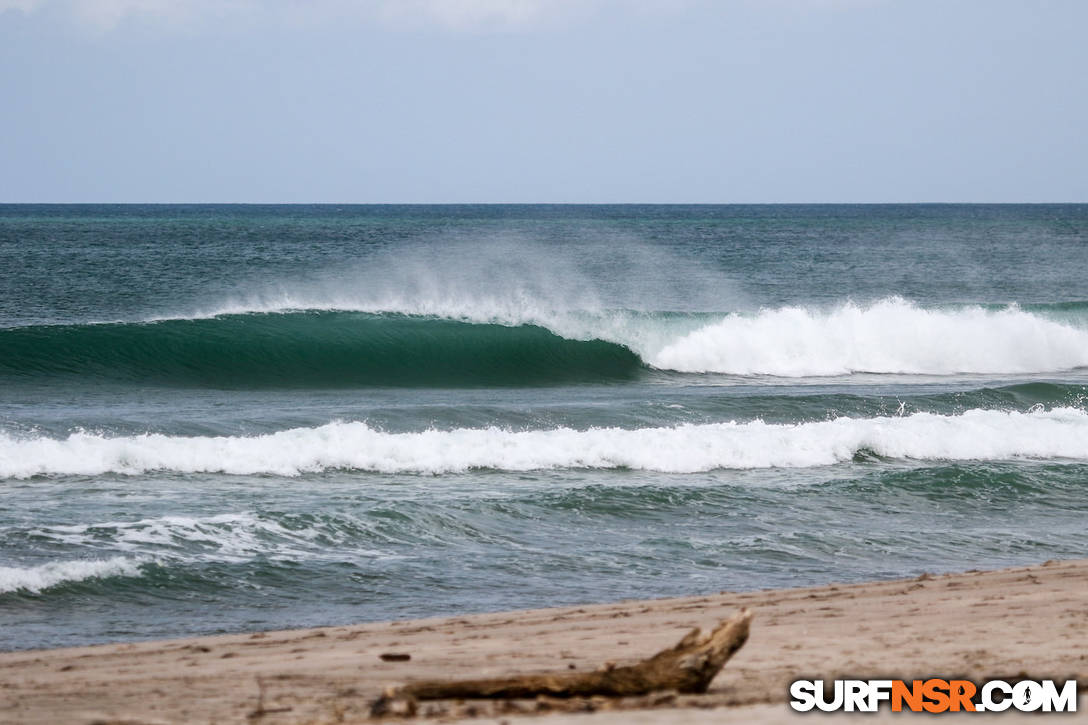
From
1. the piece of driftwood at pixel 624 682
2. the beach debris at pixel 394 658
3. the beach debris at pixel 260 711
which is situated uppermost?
the piece of driftwood at pixel 624 682

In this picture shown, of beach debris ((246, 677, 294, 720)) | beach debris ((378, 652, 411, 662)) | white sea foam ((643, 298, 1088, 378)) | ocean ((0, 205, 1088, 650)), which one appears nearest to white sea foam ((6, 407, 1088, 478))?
ocean ((0, 205, 1088, 650))

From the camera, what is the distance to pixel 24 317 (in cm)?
2678

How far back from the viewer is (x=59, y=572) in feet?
25.8

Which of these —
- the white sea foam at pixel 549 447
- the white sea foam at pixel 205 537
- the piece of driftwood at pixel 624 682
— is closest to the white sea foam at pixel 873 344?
the white sea foam at pixel 549 447

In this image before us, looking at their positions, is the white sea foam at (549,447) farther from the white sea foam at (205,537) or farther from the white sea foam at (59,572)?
the white sea foam at (59,572)

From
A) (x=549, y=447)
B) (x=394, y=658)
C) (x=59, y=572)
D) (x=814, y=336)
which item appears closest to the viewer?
(x=394, y=658)

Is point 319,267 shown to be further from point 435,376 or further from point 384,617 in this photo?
point 384,617

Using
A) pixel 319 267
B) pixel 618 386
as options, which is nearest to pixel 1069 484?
pixel 618 386

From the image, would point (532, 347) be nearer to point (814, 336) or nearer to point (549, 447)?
point (814, 336)

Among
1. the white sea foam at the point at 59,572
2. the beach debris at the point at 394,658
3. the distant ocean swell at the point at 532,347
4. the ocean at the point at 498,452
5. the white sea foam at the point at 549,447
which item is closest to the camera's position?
the beach debris at the point at 394,658

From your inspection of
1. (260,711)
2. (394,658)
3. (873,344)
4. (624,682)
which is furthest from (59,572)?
(873,344)

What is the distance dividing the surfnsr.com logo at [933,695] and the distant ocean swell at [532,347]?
51.7 ft

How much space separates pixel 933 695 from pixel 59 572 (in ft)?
19.4

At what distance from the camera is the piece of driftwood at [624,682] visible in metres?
4.32
